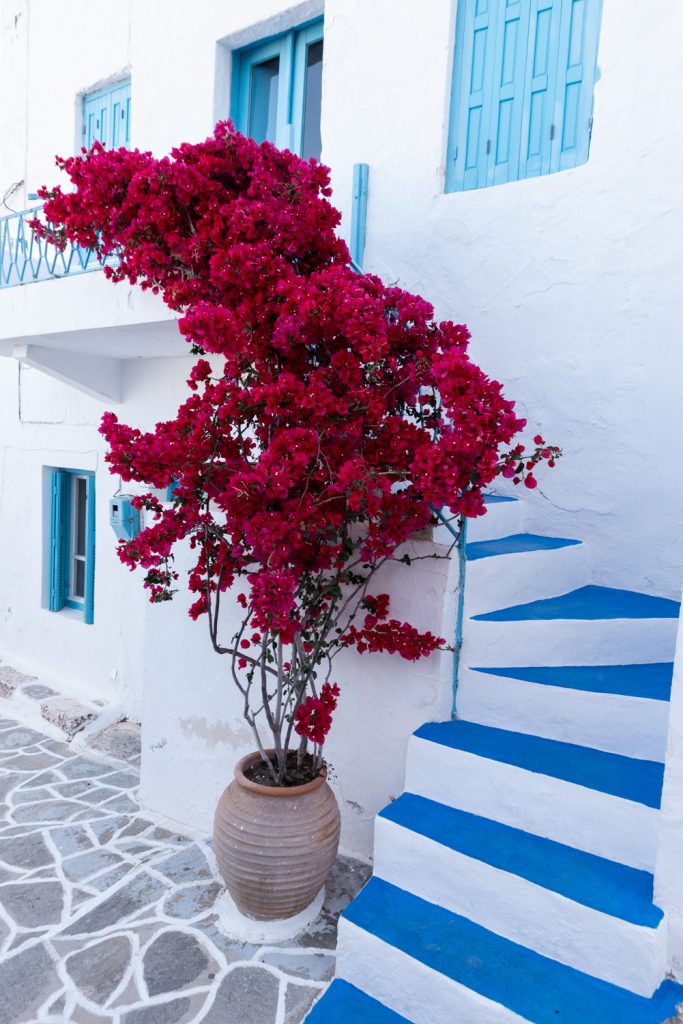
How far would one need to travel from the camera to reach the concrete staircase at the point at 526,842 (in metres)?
2.30

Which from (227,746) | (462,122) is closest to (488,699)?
(227,746)

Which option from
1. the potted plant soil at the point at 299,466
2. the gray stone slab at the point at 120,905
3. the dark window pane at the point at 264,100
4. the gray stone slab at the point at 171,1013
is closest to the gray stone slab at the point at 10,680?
the gray stone slab at the point at 120,905

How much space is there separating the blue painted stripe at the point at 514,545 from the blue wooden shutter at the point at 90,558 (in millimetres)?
3881

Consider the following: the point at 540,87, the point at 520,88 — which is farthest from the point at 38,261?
the point at 540,87

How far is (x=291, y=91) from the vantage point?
5457mm

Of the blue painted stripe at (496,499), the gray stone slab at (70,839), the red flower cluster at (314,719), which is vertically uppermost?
the blue painted stripe at (496,499)

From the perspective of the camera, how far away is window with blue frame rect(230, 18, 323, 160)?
543cm

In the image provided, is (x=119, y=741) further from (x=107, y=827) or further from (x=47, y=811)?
(x=107, y=827)

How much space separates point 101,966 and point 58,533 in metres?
4.69

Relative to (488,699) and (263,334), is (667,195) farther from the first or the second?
(488,699)

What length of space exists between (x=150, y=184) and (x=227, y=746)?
309 centimetres

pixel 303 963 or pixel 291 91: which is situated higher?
pixel 291 91

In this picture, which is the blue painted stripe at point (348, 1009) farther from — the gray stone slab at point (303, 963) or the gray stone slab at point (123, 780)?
the gray stone slab at point (123, 780)

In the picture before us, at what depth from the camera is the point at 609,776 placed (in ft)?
8.87
